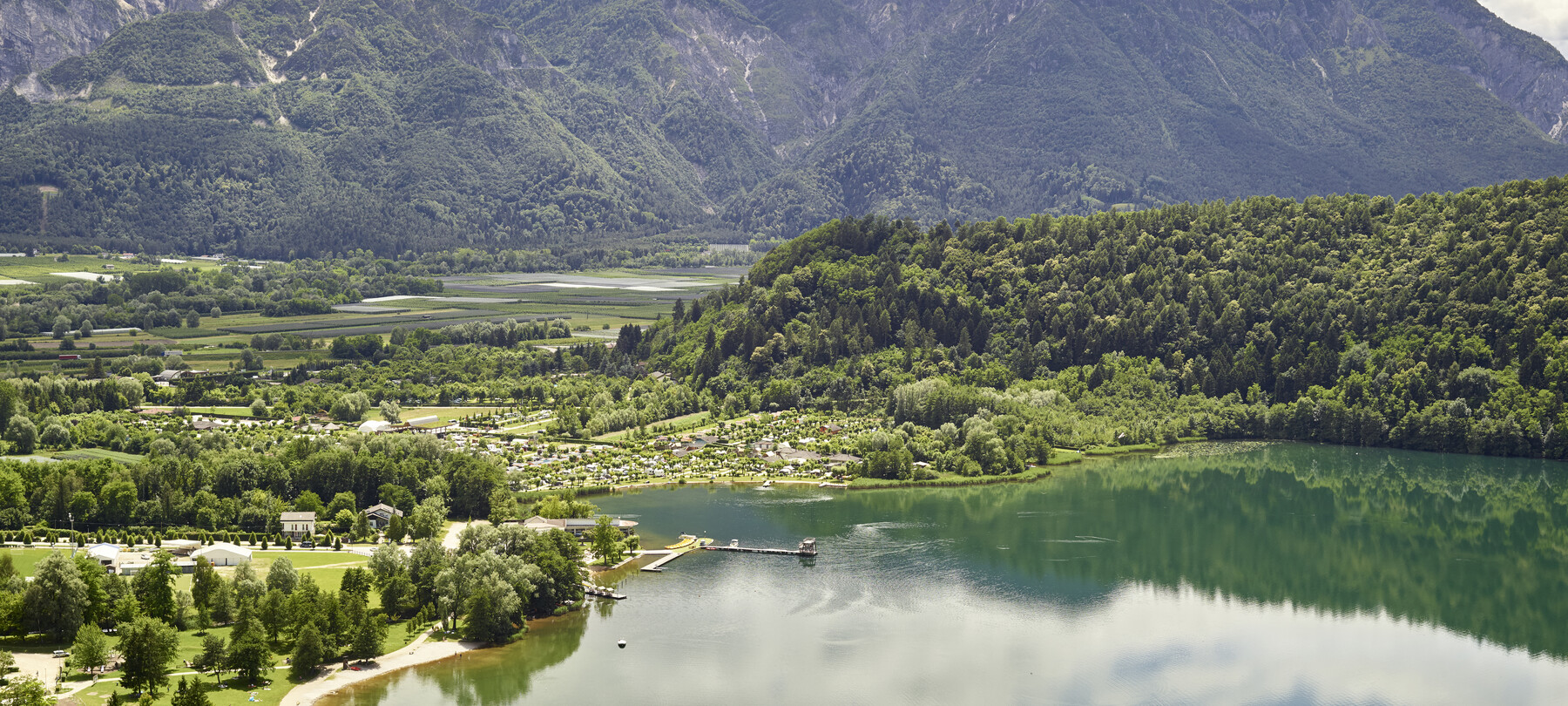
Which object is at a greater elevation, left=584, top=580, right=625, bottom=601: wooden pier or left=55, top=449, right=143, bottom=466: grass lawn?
left=55, top=449, right=143, bottom=466: grass lawn

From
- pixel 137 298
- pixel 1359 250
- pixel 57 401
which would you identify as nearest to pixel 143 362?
pixel 57 401

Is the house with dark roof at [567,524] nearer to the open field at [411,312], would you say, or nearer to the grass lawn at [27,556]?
the grass lawn at [27,556]

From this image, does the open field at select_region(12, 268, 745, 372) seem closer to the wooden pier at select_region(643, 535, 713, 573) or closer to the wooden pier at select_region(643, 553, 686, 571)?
the wooden pier at select_region(643, 535, 713, 573)

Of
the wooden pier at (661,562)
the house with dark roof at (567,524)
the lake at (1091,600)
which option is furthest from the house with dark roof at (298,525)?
the wooden pier at (661,562)

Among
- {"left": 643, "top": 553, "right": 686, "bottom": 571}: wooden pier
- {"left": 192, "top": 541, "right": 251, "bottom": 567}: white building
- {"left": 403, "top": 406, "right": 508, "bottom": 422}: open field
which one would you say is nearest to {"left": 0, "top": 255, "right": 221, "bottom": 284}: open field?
→ {"left": 403, "top": 406, "right": 508, "bottom": 422}: open field

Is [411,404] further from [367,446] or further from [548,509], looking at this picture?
[548,509]
